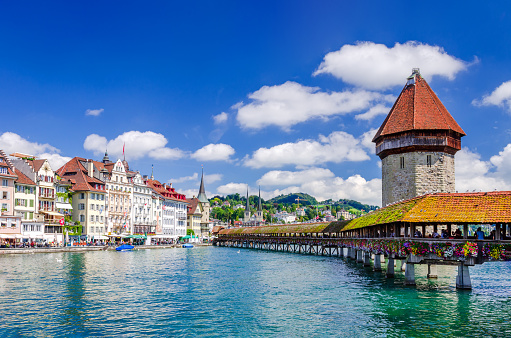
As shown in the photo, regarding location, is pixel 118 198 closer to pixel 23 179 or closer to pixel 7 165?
pixel 23 179

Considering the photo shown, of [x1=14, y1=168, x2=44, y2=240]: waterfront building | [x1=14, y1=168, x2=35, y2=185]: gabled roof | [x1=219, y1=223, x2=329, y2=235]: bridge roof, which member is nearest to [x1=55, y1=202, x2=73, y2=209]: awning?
[x1=14, y1=168, x2=44, y2=240]: waterfront building

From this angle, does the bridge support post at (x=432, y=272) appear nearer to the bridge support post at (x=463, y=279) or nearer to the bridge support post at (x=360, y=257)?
the bridge support post at (x=463, y=279)

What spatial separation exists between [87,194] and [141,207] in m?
19.7

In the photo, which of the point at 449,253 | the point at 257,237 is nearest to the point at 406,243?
the point at 449,253

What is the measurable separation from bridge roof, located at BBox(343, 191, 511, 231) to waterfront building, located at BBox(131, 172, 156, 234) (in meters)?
80.9

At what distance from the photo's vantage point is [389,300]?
24.5 m

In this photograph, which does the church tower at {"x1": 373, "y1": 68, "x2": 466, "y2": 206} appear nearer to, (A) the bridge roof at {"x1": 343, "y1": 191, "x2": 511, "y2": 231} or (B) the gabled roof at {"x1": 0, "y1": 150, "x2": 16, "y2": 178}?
(A) the bridge roof at {"x1": 343, "y1": 191, "x2": 511, "y2": 231}

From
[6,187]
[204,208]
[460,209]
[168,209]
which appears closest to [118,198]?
[168,209]

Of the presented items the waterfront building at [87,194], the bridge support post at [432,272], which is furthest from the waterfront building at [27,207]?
the bridge support post at [432,272]

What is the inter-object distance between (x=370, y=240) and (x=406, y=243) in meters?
8.77

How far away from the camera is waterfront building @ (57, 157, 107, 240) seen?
85062 millimetres

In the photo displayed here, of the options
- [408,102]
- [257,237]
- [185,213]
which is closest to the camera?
[408,102]

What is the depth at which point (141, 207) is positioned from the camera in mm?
104312

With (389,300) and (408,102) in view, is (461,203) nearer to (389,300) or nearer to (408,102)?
(389,300)
